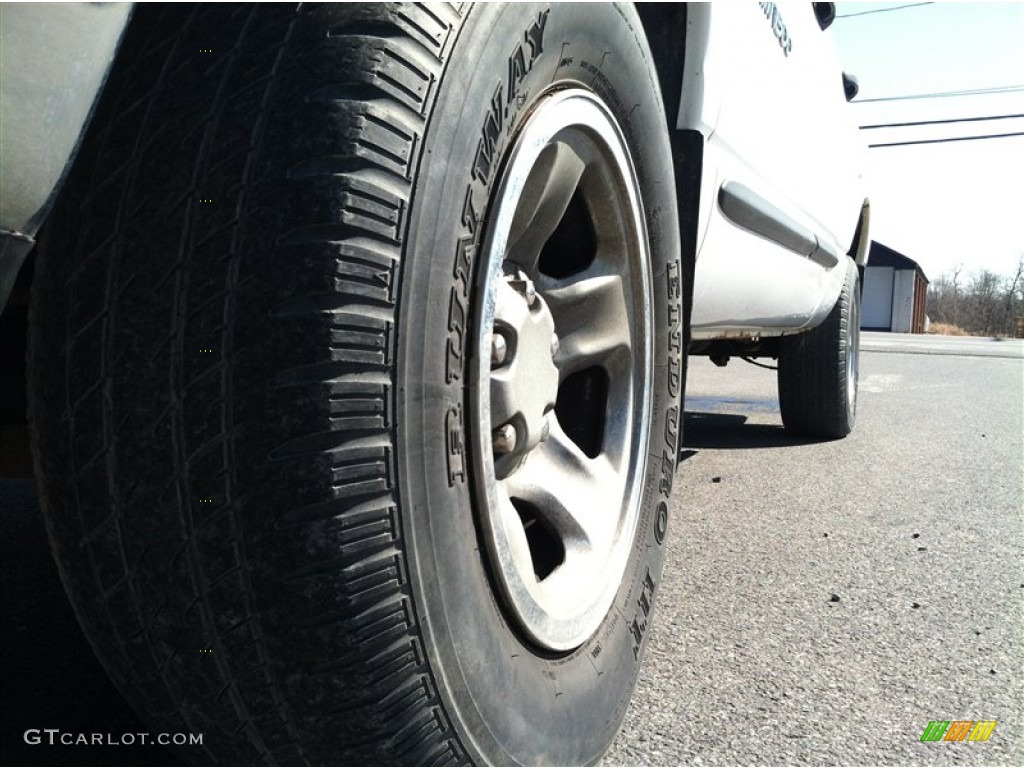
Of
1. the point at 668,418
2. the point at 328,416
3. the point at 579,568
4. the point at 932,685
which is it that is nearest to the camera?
the point at 328,416

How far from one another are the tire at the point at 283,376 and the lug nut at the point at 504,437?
282 mm

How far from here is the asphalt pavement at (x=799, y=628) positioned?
57.8 inches

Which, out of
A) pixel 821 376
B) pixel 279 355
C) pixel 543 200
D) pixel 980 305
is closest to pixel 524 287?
pixel 543 200

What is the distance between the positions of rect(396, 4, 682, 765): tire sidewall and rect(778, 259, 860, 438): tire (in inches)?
123

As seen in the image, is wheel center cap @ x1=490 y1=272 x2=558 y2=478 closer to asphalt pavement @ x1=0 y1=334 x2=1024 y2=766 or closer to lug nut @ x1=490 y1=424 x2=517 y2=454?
lug nut @ x1=490 y1=424 x2=517 y2=454

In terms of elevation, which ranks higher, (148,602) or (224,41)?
(224,41)

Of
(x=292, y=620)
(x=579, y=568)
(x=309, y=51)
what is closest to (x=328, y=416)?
(x=292, y=620)

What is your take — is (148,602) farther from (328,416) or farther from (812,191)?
(812,191)

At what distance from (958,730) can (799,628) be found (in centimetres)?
41

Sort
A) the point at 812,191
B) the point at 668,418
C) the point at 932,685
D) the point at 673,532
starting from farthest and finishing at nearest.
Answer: the point at 812,191 → the point at 673,532 → the point at 668,418 → the point at 932,685

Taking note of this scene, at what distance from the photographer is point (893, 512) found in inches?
117

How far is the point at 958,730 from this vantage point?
5.12 ft

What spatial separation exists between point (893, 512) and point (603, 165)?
75.2 inches

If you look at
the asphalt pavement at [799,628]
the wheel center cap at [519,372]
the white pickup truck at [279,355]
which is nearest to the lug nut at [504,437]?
the wheel center cap at [519,372]
